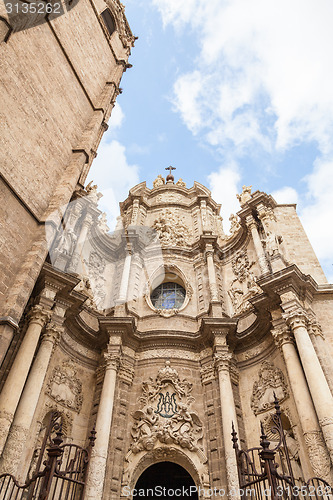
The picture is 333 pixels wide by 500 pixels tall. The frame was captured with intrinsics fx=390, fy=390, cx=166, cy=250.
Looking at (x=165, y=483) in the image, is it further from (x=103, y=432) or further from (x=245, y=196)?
(x=245, y=196)

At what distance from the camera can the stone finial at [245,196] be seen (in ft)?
53.8

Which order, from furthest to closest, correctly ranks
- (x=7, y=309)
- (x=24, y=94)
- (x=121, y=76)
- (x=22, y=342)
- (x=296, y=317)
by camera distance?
(x=121, y=76), (x=24, y=94), (x=296, y=317), (x=22, y=342), (x=7, y=309)

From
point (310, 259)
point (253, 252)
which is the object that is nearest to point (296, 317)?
point (310, 259)

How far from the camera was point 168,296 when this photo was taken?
50.6ft

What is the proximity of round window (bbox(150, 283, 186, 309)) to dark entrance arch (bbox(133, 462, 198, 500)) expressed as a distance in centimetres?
539

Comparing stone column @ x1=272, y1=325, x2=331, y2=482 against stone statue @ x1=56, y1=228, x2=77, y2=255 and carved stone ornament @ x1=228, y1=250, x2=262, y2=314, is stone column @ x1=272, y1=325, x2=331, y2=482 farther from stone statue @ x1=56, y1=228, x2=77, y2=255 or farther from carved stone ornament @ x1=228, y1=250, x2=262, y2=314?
stone statue @ x1=56, y1=228, x2=77, y2=255

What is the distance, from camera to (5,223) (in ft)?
32.4

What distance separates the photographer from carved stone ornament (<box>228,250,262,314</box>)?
44.4 feet

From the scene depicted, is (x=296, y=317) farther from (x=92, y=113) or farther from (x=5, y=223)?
(x=92, y=113)

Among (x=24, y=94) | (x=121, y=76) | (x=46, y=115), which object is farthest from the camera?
(x=121, y=76)

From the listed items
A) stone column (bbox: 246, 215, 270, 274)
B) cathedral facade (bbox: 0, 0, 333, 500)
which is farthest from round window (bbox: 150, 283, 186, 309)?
stone column (bbox: 246, 215, 270, 274)

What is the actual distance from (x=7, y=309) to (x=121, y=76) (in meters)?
15.3

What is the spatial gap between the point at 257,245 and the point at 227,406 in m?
5.72

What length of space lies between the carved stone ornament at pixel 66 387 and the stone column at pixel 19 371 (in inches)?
64.2
